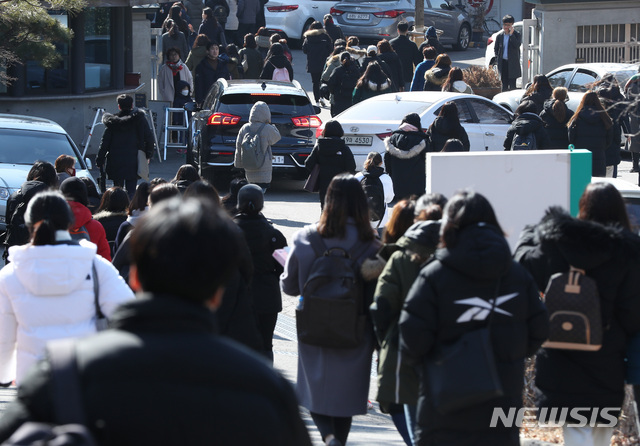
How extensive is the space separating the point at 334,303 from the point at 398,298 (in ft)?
1.65

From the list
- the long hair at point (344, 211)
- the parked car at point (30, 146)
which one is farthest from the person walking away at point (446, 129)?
the long hair at point (344, 211)

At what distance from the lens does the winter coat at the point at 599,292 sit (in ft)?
15.6

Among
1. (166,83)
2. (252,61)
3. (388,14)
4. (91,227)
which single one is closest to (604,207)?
(91,227)

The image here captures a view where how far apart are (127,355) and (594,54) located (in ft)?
80.1

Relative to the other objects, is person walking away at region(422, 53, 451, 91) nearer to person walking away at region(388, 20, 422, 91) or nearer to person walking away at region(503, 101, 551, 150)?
person walking away at region(388, 20, 422, 91)

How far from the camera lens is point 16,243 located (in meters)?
8.07

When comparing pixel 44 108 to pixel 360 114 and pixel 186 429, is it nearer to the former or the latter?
pixel 360 114

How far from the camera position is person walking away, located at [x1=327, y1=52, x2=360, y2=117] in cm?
1961

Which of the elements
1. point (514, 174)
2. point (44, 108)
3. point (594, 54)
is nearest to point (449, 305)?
point (514, 174)

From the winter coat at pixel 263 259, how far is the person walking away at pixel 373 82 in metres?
12.5

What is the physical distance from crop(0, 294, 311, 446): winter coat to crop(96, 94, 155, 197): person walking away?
1091 cm

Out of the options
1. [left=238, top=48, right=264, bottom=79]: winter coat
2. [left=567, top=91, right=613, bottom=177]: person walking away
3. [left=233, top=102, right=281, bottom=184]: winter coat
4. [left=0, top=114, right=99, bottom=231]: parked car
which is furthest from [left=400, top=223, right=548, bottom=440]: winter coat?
[left=238, top=48, right=264, bottom=79]: winter coat

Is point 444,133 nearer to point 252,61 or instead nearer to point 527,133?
point 527,133

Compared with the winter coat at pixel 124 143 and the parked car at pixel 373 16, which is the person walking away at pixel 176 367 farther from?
the parked car at pixel 373 16
